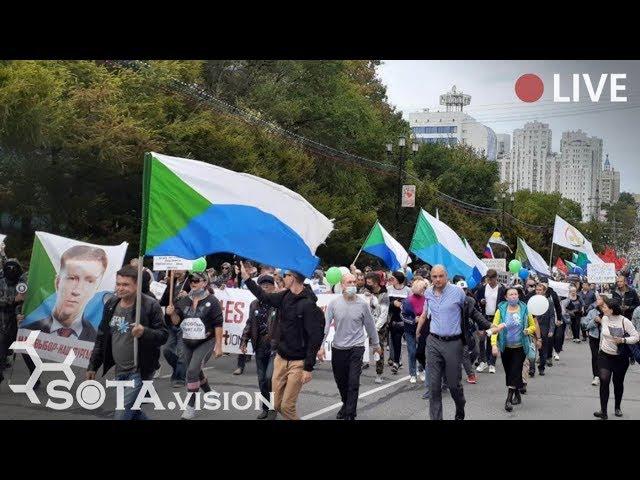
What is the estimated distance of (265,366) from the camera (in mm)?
10656

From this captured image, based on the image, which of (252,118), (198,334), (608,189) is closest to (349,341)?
(198,334)

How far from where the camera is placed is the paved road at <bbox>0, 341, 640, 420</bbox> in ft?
34.4

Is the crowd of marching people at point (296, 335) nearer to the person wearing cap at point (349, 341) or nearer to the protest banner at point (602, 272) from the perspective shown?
the person wearing cap at point (349, 341)

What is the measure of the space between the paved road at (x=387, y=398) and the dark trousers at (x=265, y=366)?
1.16 feet

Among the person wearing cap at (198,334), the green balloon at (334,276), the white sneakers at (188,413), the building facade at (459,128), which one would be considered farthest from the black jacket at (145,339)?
the building facade at (459,128)

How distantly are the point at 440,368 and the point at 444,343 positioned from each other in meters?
0.28

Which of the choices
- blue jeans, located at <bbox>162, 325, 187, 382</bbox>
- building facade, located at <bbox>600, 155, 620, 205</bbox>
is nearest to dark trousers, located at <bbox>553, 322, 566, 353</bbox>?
blue jeans, located at <bbox>162, 325, 187, 382</bbox>

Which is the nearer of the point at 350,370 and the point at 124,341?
the point at 124,341

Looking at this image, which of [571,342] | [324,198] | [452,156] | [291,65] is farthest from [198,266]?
[452,156]

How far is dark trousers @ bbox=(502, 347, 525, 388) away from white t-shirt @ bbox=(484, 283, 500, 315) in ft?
13.2

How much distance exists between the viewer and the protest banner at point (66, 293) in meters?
11.4

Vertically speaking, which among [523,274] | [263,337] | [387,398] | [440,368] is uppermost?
[523,274]

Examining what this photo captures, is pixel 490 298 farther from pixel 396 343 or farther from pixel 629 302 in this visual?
pixel 629 302
